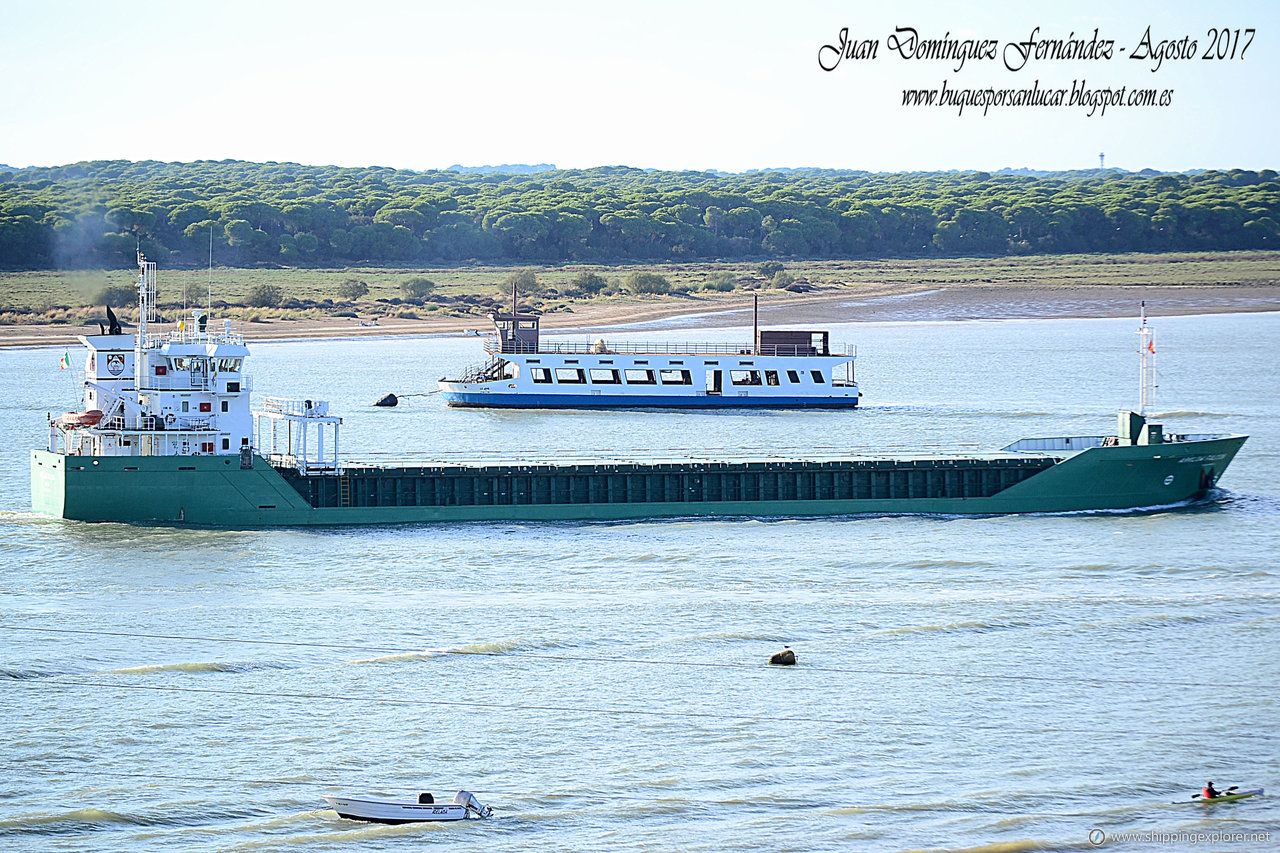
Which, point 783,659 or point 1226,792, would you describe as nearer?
point 1226,792

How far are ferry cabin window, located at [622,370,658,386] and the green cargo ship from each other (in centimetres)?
3829

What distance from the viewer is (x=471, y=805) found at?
28891 millimetres

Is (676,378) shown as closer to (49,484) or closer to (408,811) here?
(49,484)

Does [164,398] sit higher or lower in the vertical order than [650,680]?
higher

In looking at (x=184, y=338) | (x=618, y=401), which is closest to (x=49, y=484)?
(x=184, y=338)

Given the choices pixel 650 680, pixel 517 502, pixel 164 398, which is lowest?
pixel 650 680

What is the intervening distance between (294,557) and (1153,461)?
30.7 meters

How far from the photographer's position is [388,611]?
43.0 meters

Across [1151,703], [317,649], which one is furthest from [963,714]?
[317,649]

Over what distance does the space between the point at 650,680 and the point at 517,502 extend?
2109 centimetres

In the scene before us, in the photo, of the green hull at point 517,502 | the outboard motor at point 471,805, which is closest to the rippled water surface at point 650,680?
the outboard motor at point 471,805

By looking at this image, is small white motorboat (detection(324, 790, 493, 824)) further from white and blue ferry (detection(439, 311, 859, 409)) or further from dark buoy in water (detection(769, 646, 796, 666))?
white and blue ferry (detection(439, 311, 859, 409))

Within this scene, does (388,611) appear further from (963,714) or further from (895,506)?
(895,506)

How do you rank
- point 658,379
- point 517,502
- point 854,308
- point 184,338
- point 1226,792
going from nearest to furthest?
point 1226,792 → point 184,338 → point 517,502 → point 658,379 → point 854,308
